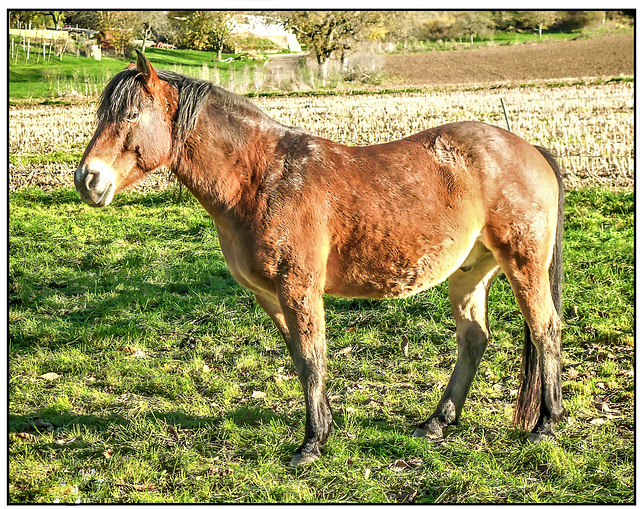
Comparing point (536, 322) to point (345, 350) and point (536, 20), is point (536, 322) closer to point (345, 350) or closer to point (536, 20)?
point (345, 350)

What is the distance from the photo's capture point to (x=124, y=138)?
3.74 m

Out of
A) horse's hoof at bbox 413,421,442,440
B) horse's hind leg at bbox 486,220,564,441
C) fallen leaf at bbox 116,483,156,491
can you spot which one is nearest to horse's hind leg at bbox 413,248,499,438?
horse's hoof at bbox 413,421,442,440

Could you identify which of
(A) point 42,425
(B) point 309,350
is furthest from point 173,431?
(B) point 309,350

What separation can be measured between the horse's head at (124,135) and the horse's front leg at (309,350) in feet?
4.12

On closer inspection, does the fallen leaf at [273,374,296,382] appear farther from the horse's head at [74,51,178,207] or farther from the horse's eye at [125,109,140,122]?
the horse's eye at [125,109,140,122]

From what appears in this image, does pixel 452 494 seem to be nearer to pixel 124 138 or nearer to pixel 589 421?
pixel 589 421

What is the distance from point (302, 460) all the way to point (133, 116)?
261 centimetres

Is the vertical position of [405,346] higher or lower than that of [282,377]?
higher

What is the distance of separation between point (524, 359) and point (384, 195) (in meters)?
1.81

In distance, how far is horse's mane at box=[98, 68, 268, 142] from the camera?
3693 millimetres

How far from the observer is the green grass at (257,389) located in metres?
3.98

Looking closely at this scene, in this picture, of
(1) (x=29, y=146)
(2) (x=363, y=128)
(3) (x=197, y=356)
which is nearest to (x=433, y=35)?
(2) (x=363, y=128)

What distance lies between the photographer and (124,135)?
147 inches

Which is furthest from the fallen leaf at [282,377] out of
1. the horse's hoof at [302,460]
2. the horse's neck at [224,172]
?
the horse's neck at [224,172]
